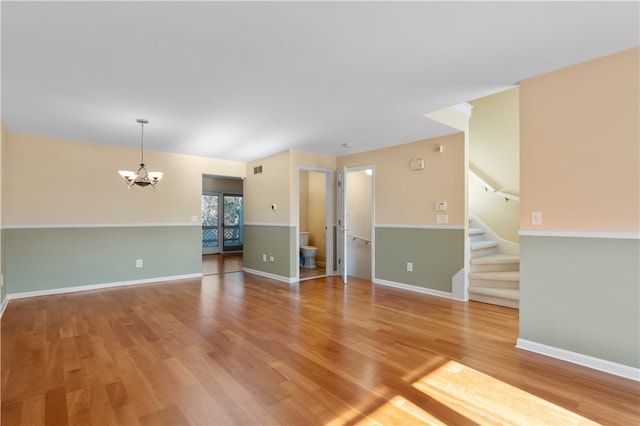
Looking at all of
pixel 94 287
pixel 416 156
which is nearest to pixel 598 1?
pixel 416 156

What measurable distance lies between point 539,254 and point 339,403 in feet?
6.74

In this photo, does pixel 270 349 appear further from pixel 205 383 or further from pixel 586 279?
pixel 586 279

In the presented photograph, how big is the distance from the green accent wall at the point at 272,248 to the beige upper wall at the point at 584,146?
3.70m

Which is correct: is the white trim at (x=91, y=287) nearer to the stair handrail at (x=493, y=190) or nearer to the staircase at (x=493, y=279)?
the staircase at (x=493, y=279)

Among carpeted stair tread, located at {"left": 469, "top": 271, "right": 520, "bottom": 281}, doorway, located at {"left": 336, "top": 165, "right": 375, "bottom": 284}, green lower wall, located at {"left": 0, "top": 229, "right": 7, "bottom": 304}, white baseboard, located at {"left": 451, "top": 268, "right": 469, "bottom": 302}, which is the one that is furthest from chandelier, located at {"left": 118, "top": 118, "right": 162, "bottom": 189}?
carpeted stair tread, located at {"left": 469, "top": 271, "right": 520, "bottom": 281}

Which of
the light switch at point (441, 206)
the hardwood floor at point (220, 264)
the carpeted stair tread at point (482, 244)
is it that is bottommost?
the hardwood floor at point (220, 264)

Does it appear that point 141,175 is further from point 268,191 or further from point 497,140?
point 497,140

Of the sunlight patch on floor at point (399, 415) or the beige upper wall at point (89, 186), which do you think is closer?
the sunlight patch on floor at point (399, 415)

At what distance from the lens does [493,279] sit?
4230 millimetres

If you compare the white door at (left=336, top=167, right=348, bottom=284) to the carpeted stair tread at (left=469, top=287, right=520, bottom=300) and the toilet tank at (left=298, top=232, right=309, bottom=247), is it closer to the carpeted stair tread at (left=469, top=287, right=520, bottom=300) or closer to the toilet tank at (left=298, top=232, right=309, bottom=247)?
the toilet tank at (left=298, top=232, right=309, bottom=247)

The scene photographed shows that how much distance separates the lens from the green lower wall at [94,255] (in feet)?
14.6

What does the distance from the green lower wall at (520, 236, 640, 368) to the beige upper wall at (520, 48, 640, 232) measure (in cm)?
18

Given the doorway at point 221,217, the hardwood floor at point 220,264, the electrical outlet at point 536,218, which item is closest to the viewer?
the electrical outlet at point 536,218

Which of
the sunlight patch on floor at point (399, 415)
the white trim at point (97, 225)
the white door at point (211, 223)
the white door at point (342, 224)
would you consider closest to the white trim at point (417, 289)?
the white door at point (342, 224)
